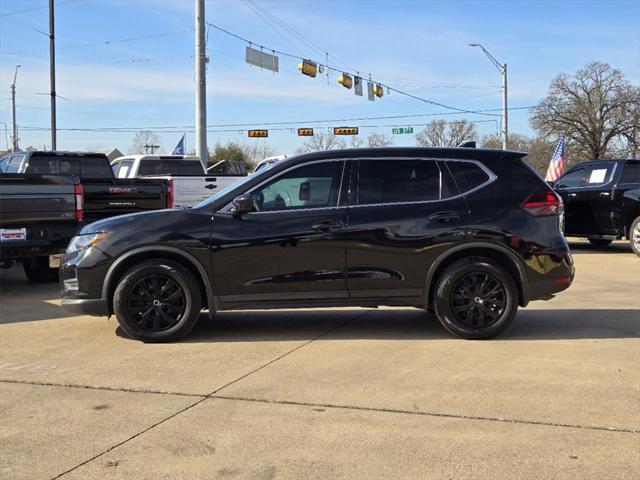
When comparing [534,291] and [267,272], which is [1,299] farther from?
[534,291]

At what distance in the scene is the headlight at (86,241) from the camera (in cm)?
606

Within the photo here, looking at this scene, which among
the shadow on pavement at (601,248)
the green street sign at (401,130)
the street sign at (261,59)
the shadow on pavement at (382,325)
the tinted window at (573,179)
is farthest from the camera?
the green street sign at (401,130)

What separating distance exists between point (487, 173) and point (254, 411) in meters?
3.37

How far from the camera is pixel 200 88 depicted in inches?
842

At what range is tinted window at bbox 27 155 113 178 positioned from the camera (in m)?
12.5

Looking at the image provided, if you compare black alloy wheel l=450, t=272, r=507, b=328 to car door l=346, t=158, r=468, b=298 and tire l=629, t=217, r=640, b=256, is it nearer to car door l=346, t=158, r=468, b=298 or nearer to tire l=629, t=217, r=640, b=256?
car door l=346, t=158, r=468, b=298

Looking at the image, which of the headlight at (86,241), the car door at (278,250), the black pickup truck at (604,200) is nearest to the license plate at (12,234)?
the headlight at (86,241)

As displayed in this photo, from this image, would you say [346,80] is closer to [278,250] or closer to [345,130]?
[345,130]

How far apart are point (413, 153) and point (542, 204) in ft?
4.37

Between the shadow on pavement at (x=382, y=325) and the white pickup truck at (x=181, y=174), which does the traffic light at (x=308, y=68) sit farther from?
the shadow on pavement at (x=382, y=325)

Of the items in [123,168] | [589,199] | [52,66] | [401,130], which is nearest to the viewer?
[589,199]

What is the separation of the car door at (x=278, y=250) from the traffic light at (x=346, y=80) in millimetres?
24738

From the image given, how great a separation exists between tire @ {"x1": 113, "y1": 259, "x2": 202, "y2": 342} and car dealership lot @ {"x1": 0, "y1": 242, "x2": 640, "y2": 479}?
17 cm

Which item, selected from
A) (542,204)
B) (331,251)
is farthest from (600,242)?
(331,251)
